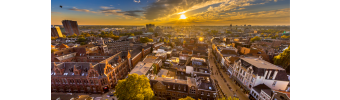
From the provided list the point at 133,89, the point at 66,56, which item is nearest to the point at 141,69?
the point at 133,89

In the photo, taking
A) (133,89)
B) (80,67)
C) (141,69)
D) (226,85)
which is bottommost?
(226,85)

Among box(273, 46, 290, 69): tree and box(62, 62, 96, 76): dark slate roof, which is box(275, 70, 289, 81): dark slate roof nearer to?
box(273, 46, 290, 69): tree

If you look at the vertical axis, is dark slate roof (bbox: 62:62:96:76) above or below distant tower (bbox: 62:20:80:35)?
below

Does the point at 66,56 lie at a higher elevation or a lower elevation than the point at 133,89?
higher

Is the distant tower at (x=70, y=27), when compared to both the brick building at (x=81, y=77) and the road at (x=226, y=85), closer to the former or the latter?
the brick building at (x=81, y=77)

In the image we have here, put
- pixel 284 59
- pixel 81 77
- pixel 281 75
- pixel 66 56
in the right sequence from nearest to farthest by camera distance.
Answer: pixel 281 75 < pixel 81 77 < pixel 284 59 < pixel 66 56

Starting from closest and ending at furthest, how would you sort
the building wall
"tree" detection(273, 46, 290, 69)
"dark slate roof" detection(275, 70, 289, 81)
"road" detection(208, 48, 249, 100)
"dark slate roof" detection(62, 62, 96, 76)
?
the building wall, "dark slate roof" detection(275, 70, 289, 81), "dark slate roof" detection(62, 62, 96, 76), "road" detection(208, 48, 249, 100), "tree" detection(273, 46, 290, 69)

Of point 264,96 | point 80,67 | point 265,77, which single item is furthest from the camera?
point 80,67

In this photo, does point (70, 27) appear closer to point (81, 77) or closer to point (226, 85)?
point (81, 77)

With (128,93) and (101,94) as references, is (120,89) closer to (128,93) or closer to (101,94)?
(128,93)

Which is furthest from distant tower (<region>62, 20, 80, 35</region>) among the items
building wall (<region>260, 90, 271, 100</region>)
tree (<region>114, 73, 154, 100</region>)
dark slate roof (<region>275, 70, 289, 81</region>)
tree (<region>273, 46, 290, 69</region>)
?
tree (<region>273, 46, 290, 69</region>)

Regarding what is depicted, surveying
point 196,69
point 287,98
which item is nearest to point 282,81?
point 287,98

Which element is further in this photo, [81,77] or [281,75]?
[81,77]
